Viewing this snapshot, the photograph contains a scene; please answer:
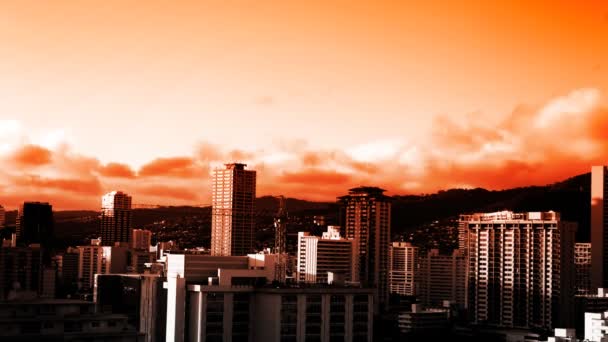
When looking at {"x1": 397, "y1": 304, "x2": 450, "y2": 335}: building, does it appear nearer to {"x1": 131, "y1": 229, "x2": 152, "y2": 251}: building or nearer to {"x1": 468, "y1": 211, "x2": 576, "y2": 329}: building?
{"x1": 468, "y1": 211, "x2": 576, "y2": 329}: building

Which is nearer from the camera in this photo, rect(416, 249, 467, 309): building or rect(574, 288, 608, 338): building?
rect(574, 288, 608, 338): building

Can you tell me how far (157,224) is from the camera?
9181 centimetres

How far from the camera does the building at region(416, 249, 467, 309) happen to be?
7662 centimetres

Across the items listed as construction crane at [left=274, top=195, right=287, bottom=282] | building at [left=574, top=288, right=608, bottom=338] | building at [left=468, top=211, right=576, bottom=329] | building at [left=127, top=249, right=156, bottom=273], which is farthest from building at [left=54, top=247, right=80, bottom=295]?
construction crane at [left=274, top=195, right=287, bottom=282]

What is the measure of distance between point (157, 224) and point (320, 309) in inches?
2729

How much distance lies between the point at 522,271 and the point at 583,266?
15295 mm

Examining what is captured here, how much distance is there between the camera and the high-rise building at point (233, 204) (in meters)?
82.1

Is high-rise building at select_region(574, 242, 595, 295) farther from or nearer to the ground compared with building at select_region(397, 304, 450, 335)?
farther from the ground

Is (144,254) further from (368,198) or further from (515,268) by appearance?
(515,268)

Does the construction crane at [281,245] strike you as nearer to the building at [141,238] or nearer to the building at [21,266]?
the building at [21,266]

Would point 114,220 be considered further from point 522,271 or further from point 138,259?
point 522,271

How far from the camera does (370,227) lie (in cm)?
7738

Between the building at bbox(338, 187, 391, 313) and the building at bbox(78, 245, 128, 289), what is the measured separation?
53.3 ft

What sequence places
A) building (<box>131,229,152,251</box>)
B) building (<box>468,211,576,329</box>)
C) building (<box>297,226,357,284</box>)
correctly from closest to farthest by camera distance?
building (<box>468,211,576,329</box>), building (<box>297,226,357,284</box>), building (<box>131,229,152,251</box>)
